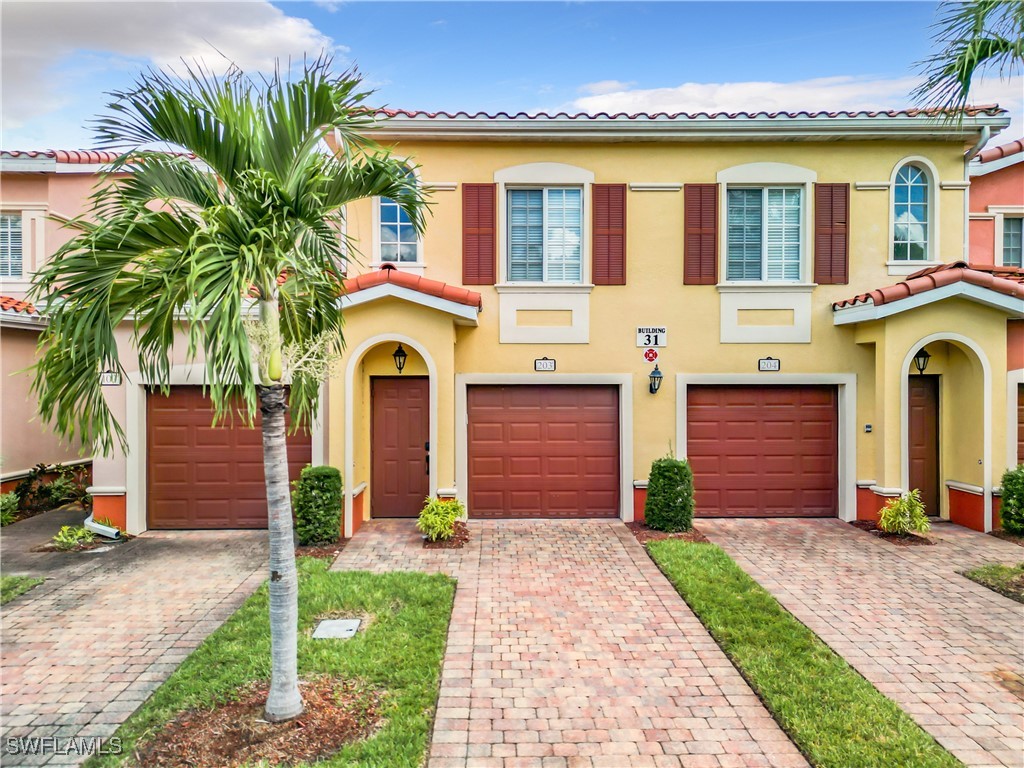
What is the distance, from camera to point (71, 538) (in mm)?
7848

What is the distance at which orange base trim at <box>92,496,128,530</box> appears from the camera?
839cm

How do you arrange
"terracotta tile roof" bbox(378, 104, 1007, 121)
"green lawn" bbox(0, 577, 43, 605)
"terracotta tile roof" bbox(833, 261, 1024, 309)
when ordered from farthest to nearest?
1. "terracotta tile roof" bbox(378, 104, 1007, 121)
2. "terracotta tile roof" bbox(833, 261, 1024, 309)
3. "green lawn" bbox(0, 577, 43, 605)

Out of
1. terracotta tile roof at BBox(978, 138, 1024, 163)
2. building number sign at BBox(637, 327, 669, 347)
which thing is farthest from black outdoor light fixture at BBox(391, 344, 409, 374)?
terracotta tile roof at BBox(978, 138, 1024, 163)

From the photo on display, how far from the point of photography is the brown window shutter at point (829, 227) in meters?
9.22

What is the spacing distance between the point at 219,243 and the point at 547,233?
22.0ft

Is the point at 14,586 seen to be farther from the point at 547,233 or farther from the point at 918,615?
the point at 918,615

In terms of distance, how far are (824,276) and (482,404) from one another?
6.24 meters

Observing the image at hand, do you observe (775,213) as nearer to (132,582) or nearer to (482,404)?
(482,404)

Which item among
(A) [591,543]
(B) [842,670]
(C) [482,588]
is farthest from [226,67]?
(A) [591,543]

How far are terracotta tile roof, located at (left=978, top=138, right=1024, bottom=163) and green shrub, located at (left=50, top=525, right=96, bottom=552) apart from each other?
1672 centimetres

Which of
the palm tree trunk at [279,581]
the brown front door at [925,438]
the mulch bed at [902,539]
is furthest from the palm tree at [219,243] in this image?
the brown front door at [925,438]

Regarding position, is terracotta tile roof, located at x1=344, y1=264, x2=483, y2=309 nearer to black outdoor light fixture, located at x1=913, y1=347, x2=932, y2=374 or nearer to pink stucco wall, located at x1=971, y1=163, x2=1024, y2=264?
black outdoor light fixture, located at x1=913, y1=347, x2=932, y2=374

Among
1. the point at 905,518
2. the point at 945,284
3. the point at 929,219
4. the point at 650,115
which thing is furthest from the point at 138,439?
the point at 929,219

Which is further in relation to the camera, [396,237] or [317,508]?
[396,237]
